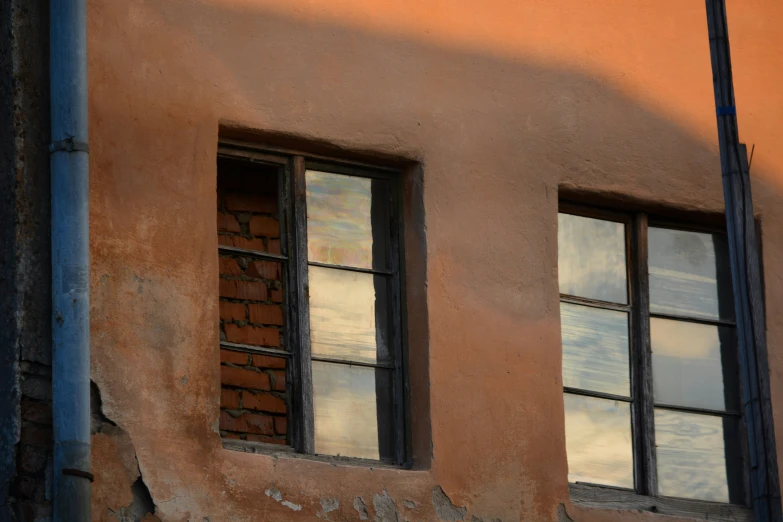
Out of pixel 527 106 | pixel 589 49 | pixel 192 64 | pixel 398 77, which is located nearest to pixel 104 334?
pixel 192 64

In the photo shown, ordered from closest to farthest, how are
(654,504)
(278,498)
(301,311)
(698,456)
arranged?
(278,498)
(301,311)
(654,504)
(698,456)

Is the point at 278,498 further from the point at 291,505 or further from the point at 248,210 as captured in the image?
the point at 248,210

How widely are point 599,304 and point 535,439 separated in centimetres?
87

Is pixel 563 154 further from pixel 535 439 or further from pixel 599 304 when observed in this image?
pixel 535 439

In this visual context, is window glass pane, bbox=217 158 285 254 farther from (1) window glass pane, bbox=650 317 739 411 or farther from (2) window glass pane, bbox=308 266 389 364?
(1) window glass pane, bbox=650 317 739 411

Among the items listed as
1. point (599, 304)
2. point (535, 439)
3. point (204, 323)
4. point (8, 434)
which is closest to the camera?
point (8, 434)

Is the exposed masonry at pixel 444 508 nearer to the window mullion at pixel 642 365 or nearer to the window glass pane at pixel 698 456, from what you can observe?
the window mullion at pixel 642 365

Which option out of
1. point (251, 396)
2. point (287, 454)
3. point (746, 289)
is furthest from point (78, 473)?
point (746, 289)

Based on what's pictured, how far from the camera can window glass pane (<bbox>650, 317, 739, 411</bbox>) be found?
8219mm

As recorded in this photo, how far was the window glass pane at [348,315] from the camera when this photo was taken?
24.3ft

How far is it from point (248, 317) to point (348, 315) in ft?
1.79

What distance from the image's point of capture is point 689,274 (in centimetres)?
843

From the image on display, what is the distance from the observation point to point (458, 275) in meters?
7.57

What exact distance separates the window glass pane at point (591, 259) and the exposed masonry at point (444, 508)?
1.31m
